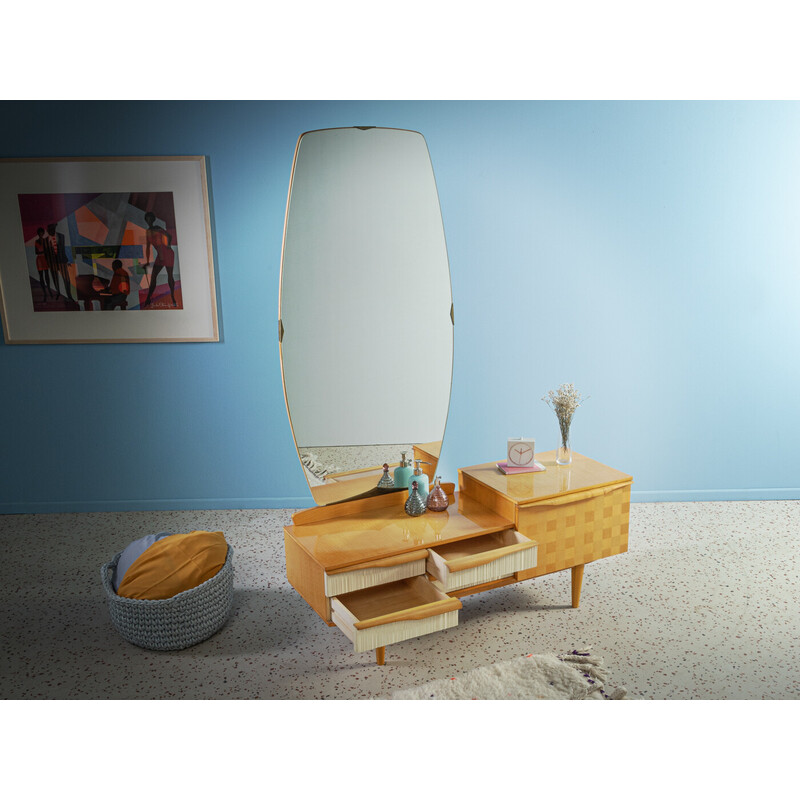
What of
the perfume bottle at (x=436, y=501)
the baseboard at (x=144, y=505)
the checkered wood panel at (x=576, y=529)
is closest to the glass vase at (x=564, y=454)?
the checkered wood panel at (x=576, y=529)

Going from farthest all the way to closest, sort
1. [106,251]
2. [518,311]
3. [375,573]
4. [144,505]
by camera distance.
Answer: [144,505]
[518,311]
[106,251]
[375,573]

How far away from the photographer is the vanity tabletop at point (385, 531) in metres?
2.23

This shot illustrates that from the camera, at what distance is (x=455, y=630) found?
267 cm

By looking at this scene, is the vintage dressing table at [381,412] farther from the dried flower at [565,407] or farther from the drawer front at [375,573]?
the dried flower at [565,407]

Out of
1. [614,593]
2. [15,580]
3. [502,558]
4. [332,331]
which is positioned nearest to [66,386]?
[15,580]

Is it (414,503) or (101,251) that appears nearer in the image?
(414,503)

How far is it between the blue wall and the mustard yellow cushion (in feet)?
3.84

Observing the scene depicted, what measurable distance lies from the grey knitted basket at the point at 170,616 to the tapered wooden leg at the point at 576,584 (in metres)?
1.34

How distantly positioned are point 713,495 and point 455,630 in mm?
1984

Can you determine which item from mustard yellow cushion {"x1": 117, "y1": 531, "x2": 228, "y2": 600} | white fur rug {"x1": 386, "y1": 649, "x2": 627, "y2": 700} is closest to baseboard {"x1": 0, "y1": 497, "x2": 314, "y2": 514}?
mustard yellow cushion {"x1": 117, "y1": 531, "x2": 228, "y2": 600}

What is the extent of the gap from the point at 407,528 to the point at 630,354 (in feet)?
6.24

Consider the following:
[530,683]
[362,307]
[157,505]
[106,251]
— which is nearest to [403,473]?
[362,307]

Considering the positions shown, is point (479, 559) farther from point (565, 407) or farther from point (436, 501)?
point (565, 407)

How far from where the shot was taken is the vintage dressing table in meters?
2.29
